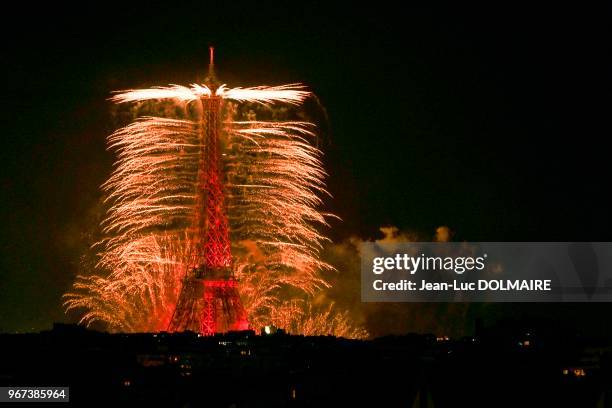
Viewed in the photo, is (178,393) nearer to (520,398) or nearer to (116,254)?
(116,254)

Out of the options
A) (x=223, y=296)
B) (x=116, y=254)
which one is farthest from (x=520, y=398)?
(x=116, y=254)

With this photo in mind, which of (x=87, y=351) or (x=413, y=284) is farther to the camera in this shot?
(x=413, y=284)

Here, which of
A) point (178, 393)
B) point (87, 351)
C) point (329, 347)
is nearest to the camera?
Answer: point (178, 393)

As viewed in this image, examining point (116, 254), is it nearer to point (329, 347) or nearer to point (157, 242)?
point (157, 242)

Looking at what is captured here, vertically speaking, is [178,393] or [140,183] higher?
[140,183]

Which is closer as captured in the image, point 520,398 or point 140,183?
point 140,183

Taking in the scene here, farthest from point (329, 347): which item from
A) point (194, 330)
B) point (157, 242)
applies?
point (157, 242)

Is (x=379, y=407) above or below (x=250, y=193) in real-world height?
below

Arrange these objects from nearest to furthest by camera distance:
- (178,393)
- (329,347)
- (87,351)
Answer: (178,393)
(87,351)
(329,347)
